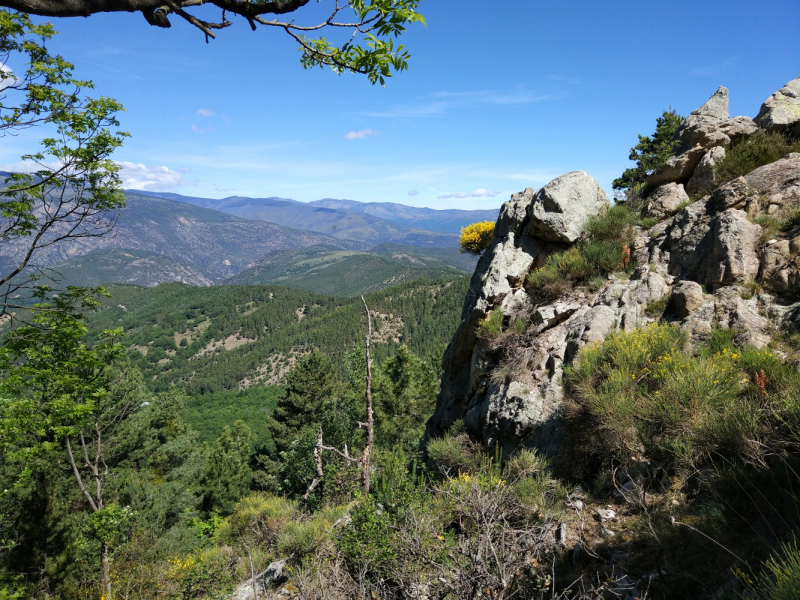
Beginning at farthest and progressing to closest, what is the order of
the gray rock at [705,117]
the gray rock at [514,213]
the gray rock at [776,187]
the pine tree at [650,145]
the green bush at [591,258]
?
the pine tree at [650,145] < the gray rock at [514,213] < the gray rock at [705,117] < the green bush at [591,258] < the gray rock at [776,187]

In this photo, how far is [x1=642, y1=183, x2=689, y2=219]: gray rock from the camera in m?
9.70

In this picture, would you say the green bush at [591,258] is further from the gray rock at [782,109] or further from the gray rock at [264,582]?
the gray rock at [264,582]

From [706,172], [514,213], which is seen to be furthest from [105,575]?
[706,172]

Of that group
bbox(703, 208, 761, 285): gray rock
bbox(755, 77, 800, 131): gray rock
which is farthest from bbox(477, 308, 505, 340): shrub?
bbox(755, 77, 800, 131): gray rock

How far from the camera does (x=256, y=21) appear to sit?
295 centimetres

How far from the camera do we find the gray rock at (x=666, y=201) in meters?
9.70

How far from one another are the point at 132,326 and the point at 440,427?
732ft

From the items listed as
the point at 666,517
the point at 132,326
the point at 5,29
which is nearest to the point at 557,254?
the point at 666,517

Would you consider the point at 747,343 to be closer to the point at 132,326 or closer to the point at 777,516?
the point at 777,516

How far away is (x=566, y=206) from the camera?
34.7 ft

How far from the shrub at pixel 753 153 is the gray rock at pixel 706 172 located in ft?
0.45

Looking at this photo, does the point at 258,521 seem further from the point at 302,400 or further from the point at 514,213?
the point at 302,400

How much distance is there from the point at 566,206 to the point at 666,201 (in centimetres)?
246

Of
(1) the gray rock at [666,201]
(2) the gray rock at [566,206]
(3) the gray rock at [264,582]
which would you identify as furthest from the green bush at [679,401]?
(3) the gray rock at [264,582]
